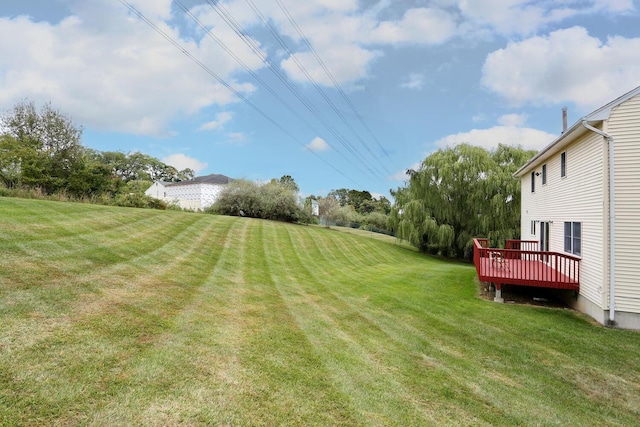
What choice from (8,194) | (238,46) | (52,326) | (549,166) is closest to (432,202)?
(549,166)

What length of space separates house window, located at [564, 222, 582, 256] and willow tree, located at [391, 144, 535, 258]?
12012mm

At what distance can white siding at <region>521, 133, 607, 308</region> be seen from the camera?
7.26m

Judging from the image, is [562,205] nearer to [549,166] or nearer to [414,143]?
[549,166]

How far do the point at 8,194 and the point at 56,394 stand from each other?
17339mm

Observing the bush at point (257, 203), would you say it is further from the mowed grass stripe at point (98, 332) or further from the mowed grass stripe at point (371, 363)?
the mowed grass stripe at point (98, 332)

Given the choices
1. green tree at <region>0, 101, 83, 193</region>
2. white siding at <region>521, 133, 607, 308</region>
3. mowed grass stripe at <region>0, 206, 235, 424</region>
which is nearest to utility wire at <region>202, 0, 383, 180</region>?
mowed grass stripe at <region>0, 206, 235, 424</region>

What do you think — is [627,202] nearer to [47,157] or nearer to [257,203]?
[257,203]

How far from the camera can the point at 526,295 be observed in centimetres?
970

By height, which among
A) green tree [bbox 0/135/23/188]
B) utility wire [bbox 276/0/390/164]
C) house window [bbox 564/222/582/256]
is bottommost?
house window [bbox 564/222/582/256]

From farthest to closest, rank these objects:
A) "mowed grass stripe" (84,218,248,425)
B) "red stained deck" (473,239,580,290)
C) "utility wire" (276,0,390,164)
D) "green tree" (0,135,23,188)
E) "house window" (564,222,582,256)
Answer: "green tree" (0,135,23,188)
"utility wire" (276,0,390,164)
"house window" (564,222,582,256)
"red stained deck" (473,239,580,290)
"mowed grass stripe" (84,218,248,425)

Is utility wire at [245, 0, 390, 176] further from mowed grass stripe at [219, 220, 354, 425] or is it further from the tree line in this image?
the tree line

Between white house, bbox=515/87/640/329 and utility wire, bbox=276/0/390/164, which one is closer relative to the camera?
white house, bbox=515/87/640/329

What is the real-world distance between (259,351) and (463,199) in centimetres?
2205

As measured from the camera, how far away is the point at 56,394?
2514mm
